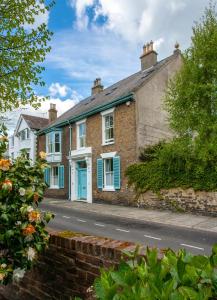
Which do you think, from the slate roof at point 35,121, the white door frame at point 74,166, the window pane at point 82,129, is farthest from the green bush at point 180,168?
the slate roof at point 35,121

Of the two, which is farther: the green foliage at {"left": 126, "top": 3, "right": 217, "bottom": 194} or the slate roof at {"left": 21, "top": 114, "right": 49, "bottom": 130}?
the slate roof at {"left": 21, "top": 114, "right": 49, "bottom": 130}

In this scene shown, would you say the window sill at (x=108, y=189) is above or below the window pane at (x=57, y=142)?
below

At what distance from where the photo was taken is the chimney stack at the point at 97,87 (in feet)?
104

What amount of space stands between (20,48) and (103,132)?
47.5 feet

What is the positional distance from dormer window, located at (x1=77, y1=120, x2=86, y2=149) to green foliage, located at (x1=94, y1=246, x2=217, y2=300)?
2356 centimetres

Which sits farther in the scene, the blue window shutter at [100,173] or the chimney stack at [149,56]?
the chimney stack at [149,56]

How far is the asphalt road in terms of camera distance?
33.1 ft

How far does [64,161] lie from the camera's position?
92.1 ft

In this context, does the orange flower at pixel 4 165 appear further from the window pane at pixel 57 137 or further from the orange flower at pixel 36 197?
the window pane at pixel 57 137

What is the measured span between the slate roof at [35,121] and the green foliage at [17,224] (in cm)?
3387

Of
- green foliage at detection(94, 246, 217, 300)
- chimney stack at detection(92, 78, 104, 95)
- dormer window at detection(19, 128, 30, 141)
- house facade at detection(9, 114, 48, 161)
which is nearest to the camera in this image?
green foliage at detection(94, 246, 217, 300)

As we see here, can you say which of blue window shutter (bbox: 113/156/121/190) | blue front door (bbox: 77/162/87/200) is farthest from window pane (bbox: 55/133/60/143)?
blue window shutter (bbox: 113/156/121/190)

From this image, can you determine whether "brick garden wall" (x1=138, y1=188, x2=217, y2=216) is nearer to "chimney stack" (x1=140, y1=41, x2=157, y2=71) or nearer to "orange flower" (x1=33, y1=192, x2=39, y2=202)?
"chimney stack" (x1=140, y1=41, x2=157, y2=71)

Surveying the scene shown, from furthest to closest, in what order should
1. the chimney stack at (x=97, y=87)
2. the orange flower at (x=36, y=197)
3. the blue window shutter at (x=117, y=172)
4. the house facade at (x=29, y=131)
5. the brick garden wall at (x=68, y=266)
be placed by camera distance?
the house facade at (x=29, y=131) → the chimney stack at (x=97, y=87) → the blue window shutter at (x=117, y=172) → the orange flower at (x=36, y=197) → the brick garden wall at (x=68, y=266)
